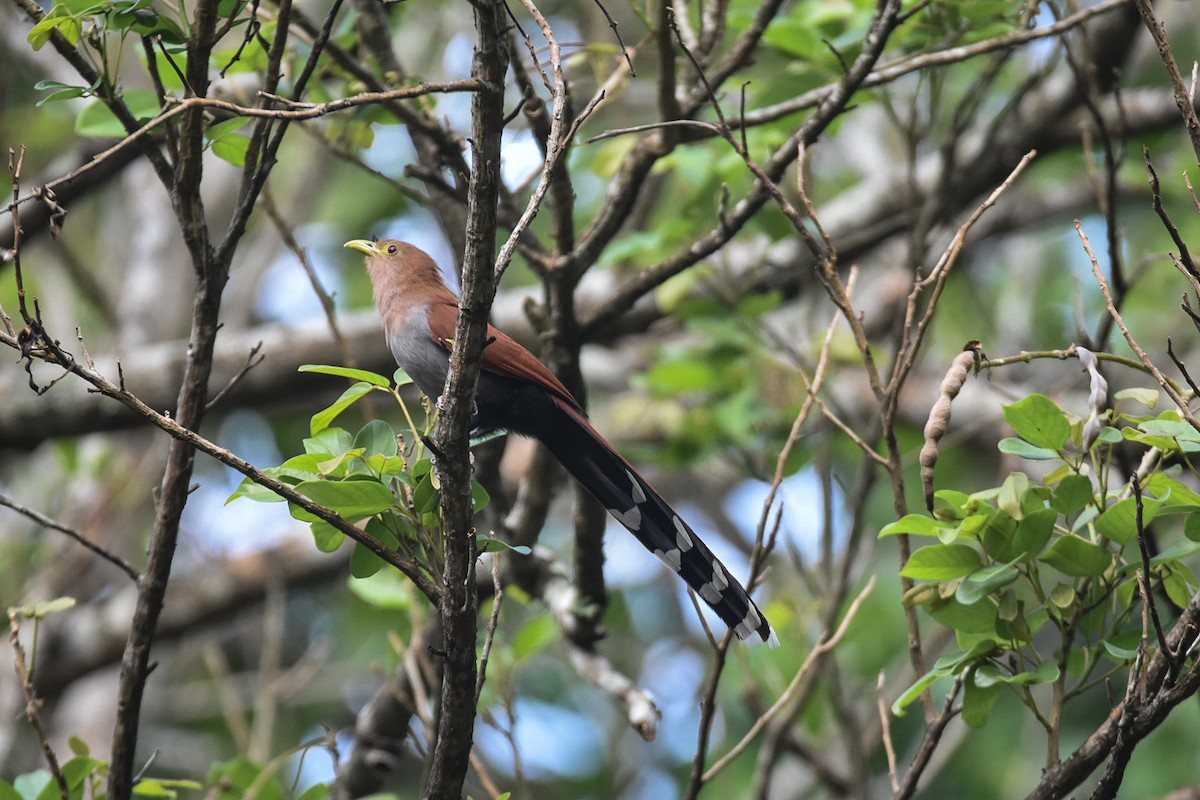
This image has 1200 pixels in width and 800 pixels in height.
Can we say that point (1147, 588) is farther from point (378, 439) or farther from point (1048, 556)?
point (378, 439)

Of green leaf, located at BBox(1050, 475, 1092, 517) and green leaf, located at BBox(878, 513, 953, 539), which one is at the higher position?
green leaf, located at BBox(878, 513, 953, 539)

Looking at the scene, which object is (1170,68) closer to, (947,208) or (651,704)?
(651,704)

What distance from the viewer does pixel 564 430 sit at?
3104mm

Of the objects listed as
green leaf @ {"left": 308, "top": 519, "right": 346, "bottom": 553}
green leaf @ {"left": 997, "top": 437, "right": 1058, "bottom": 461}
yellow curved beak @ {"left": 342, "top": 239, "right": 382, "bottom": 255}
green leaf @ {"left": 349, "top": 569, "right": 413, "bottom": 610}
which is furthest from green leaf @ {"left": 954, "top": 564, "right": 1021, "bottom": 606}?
yellow curved beak @ {"left": 342, "top": 239, "right": 382, "bottom": 255}

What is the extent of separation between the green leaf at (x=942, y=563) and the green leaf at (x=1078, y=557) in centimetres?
14

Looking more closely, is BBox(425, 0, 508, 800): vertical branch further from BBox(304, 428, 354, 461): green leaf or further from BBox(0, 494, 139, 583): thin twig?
BBox(0, 494, 139, 583): thin twig

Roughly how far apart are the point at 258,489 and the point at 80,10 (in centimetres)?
118

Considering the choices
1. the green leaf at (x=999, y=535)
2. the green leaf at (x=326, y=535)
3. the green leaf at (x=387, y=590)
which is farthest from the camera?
the green leaf at (x=387, y=590)

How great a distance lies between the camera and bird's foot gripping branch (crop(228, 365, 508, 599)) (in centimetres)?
202

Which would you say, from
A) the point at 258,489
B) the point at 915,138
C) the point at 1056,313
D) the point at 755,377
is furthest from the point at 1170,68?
the point at 1056,313

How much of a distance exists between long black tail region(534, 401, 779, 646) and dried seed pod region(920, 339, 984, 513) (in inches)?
27.3

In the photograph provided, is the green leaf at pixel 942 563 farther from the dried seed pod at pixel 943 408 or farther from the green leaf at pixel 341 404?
the green leaf at pixel 341 404

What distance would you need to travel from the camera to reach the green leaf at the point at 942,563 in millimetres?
2129

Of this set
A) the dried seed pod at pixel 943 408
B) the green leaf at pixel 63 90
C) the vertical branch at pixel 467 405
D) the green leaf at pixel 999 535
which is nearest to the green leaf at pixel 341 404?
the vertical branch at pixel 467 405
